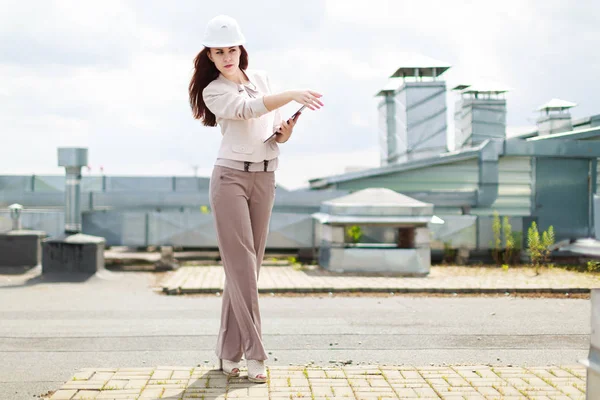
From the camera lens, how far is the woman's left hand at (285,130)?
476 cm

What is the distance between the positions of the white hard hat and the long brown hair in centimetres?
19

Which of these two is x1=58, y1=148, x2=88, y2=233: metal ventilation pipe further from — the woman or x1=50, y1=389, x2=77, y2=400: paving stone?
x1=50, y1=389, x2=77, y2=400: paving stone

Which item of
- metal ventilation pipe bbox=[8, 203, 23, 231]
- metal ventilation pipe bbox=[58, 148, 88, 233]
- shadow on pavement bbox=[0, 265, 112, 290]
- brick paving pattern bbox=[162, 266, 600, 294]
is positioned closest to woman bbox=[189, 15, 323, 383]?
brick paving pattern bbox=[162, 266, 600, 294]

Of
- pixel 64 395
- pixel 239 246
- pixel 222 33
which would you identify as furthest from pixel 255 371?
pixel 222 33

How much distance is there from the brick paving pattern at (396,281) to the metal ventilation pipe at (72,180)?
179 cm

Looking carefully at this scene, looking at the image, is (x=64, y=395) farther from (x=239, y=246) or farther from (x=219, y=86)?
(x=219, y=86)

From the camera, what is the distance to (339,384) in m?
4.62

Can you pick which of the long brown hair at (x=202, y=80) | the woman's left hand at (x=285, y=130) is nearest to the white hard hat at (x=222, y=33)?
the long brown hair at (x=202, y=80)

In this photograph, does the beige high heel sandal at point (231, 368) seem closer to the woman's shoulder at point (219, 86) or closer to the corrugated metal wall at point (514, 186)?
the woman's shoulder at point (219, 86)

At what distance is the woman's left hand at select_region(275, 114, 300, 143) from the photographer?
→ 476 cm

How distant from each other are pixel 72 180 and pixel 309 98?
897cm

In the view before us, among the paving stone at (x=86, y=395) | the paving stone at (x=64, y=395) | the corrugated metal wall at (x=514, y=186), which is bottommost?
the paving stone at (x=64, y=395)

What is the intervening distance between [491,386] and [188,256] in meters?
11.0

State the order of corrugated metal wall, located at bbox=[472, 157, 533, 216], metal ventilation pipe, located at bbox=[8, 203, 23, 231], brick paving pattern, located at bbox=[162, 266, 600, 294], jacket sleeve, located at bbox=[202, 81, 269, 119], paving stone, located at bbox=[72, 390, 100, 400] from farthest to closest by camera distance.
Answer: corrugated metal wall, located at bbox=[472, 157, 533, 216] < metal ventilation pipe, located at bbox=[8, 203, 23, 231] < brick paving pattern, located at bbox=[162, 266, 600, 294] < jacket sleeve, located at bbox=[202, 81, 269, 119] < paving stone, located at bbox=[72, 390, 100, 400]
